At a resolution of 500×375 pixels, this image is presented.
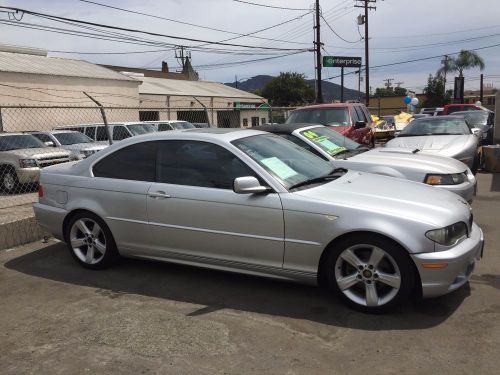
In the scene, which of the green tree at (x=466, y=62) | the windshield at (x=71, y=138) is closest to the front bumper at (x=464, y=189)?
the windshield at (x=71, y=138)

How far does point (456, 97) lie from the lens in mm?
42062

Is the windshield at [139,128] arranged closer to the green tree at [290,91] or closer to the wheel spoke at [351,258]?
the wheel spoke at [351,258]

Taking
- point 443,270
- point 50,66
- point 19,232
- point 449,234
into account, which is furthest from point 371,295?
point 50,66

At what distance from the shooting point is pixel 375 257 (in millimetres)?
3869

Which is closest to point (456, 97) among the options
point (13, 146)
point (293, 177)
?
point (13, 146)

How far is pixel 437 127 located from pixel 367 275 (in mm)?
8359

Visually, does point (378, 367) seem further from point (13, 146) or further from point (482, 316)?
point (13, 146)

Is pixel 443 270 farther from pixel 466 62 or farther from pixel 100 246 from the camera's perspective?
pixel 466 62

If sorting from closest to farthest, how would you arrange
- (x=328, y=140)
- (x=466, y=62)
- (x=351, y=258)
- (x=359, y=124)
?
(x=351, y=258)
(x=328, y=140)
(x=359, y=124)
(x=466, y=62)

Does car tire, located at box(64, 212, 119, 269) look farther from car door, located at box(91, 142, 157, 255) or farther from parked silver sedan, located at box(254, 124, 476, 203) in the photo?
parked silver sedan, located at box(254, 124, 476, 203)

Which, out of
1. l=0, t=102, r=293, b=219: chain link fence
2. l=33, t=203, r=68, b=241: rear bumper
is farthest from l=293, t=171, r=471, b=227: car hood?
l=0, t=102, r=293, b=219: chain link fence

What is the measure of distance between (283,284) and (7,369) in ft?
7.86

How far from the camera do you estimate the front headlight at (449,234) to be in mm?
3754

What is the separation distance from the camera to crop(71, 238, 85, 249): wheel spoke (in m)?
5.34
